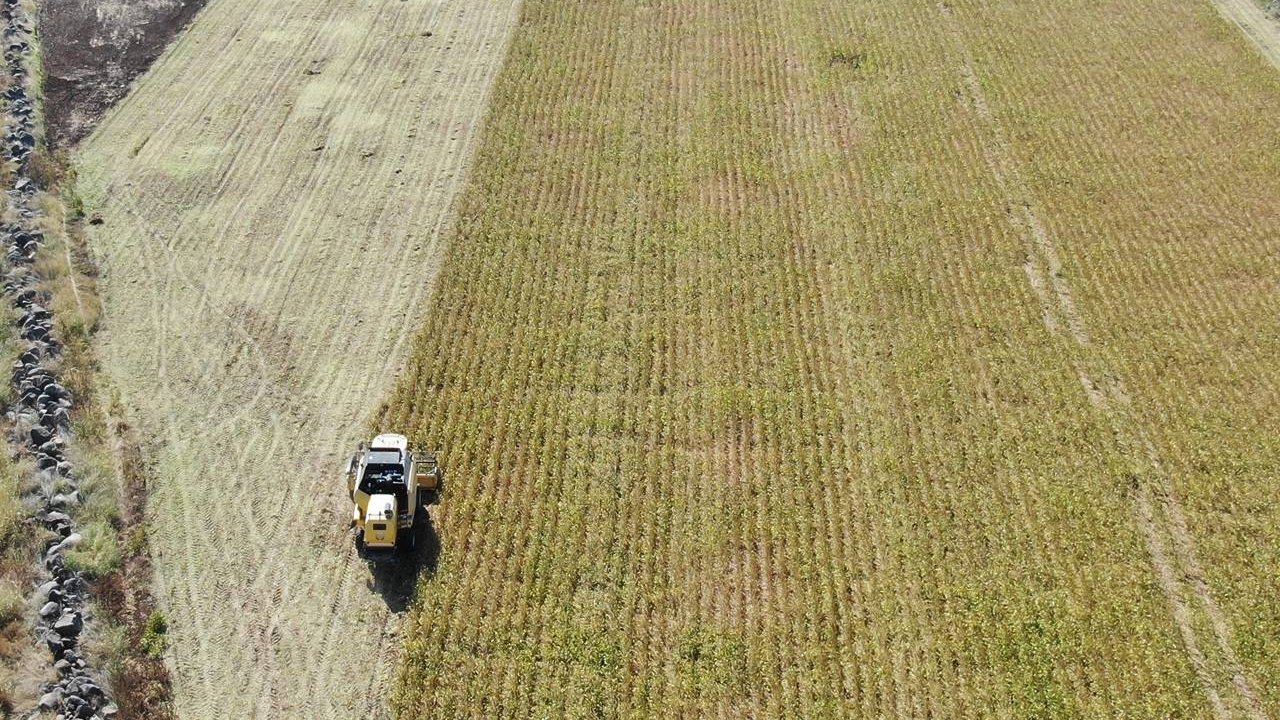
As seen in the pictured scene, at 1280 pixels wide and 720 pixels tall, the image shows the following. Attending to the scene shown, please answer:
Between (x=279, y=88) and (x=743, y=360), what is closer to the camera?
(x=743, y=360)

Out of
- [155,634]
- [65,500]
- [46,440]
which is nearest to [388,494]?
[155,634]

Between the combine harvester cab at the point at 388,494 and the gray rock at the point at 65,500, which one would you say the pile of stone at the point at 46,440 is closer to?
the gray rock at the point at 65,500

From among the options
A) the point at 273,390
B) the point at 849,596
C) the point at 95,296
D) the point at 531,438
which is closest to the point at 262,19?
the point at 95,296

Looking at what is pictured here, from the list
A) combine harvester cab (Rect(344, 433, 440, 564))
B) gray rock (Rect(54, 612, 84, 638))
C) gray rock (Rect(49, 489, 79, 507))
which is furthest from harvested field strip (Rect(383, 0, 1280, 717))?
gray rock (Rect(49, 489, 79, 507))

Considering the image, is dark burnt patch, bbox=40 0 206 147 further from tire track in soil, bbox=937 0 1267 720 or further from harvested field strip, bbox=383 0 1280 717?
tire track in soil, bbox=937 0 1267 720

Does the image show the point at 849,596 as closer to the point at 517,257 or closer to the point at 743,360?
the point at 743,360

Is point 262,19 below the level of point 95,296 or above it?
above
